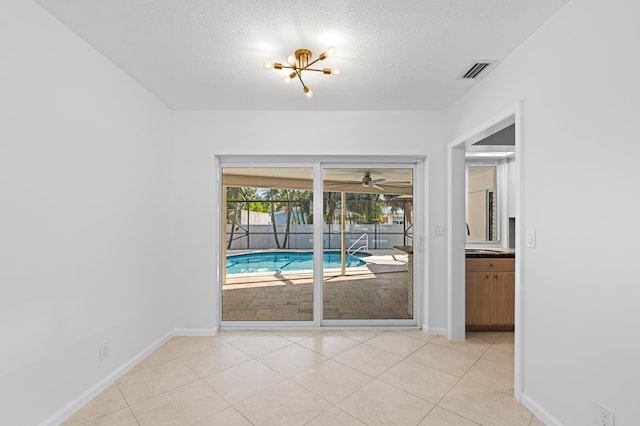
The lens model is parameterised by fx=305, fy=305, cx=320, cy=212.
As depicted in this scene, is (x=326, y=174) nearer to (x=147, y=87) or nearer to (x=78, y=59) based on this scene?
(x=147, y=87)

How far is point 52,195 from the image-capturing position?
6.29 ft

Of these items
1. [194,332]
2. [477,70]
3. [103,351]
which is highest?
[477,70]

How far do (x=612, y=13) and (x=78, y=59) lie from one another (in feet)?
10.6

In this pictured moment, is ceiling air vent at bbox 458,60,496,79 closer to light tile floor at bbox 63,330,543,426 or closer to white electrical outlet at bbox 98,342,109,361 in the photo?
light tile floor at bbox 63,330,543,426

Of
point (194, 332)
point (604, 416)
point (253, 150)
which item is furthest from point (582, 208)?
point (194, 332)

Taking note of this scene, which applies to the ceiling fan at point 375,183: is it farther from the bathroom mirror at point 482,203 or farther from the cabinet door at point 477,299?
the bathroom mirror at point 482,203

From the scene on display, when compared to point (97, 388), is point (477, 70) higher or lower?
higher

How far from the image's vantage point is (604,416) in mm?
1560

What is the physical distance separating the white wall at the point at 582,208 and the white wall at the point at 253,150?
1.37 m

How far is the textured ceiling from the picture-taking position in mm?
1837

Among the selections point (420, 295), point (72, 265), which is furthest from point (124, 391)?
point (420, 295)

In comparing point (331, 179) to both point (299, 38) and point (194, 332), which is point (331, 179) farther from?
point (194, 332)

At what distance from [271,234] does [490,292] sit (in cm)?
270

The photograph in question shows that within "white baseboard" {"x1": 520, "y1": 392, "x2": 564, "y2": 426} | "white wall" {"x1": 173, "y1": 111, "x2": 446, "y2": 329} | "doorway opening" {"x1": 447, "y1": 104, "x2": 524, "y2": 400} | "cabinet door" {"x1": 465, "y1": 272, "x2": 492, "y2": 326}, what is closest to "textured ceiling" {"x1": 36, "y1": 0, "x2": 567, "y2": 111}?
"white wall" {"x1": 173, "y1": 111, "x2": 446, "y2": 329}
